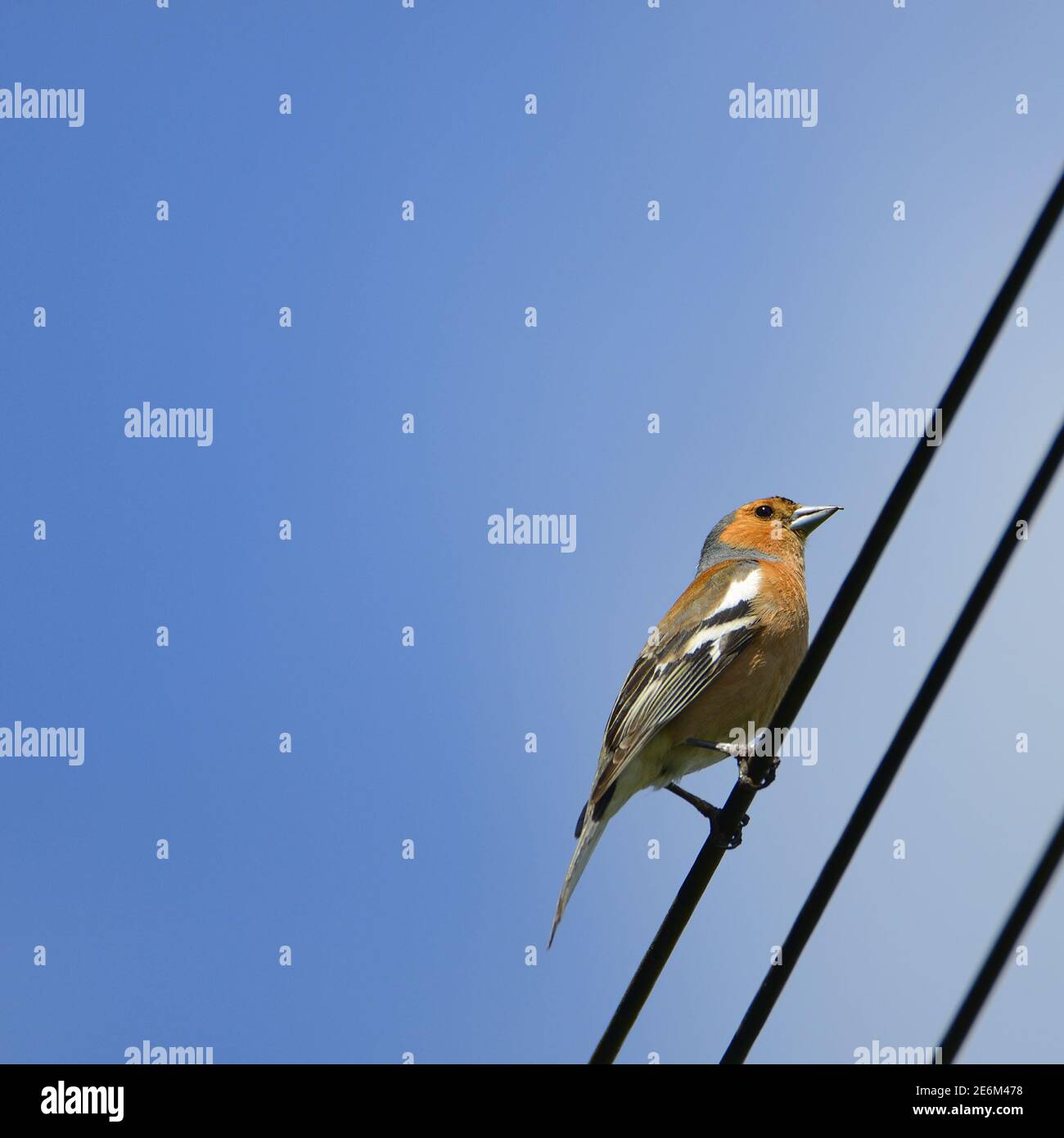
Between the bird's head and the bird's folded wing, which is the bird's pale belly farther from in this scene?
the bird's head

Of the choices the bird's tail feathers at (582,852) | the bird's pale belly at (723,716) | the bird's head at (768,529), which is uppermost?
the bird's head at (768,529)

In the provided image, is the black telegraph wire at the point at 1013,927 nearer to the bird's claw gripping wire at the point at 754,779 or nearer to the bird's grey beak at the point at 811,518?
the bird's claw gripping wire at the point at 754,779

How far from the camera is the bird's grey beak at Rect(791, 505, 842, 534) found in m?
Answer: 10.1

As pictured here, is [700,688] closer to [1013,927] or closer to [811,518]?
[811,518]

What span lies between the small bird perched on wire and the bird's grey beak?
0.88 meters

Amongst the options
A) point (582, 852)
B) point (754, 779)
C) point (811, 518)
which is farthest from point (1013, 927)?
point (811, 518)

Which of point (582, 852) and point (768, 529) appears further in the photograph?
point (768, 529)

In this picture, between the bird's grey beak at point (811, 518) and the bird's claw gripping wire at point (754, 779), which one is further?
the bird's grey beak at point (811, 518)

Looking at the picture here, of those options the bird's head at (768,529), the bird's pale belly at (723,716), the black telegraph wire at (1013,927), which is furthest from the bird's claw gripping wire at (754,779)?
the bird's head at (768,529)

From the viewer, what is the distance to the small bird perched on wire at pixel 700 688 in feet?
27.5

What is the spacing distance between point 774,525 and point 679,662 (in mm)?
2050

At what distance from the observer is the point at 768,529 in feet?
33.6
